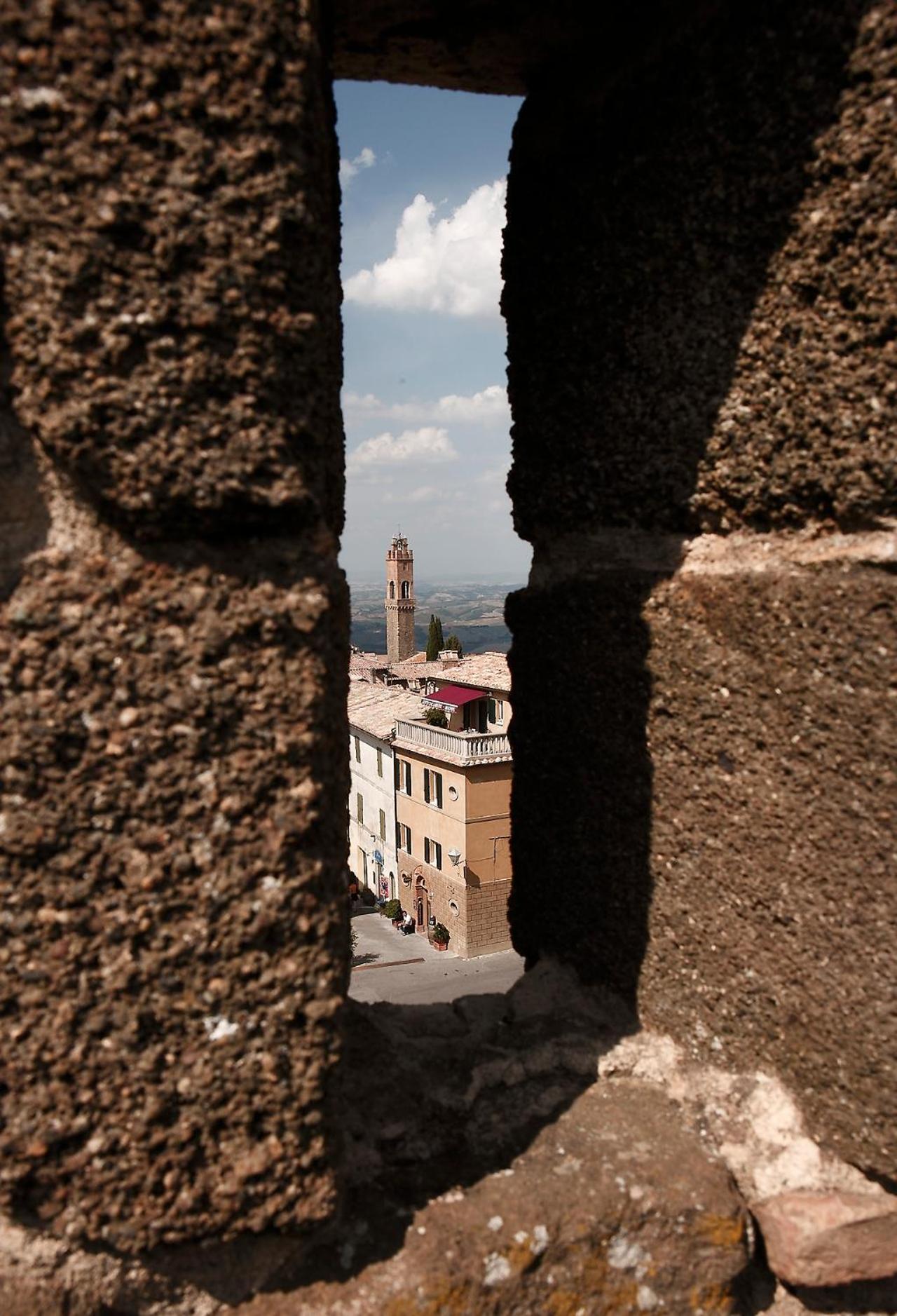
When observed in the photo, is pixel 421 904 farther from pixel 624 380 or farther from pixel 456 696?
pixel 624 380

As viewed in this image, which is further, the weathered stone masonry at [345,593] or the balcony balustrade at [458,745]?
the balcony balustrade at [458,745]

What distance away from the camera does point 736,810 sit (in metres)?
1.64

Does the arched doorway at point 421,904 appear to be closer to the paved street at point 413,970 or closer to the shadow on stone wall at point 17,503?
the paved street at point 413,970

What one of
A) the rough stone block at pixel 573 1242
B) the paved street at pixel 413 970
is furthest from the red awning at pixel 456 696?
the rough stone block at pixel 573 1242

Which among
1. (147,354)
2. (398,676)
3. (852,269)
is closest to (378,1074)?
(147,354)

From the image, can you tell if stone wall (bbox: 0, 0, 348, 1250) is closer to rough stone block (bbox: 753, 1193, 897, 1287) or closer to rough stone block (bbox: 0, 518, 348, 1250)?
rough stone block (bbox: 0, 518, 348, 1250)

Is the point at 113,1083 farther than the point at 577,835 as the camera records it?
No

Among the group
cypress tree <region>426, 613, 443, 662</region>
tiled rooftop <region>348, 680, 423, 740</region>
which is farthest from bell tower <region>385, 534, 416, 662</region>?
tiled rooftop <region>348, 680, 423, 740</region>

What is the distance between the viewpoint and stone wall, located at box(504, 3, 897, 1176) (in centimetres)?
144

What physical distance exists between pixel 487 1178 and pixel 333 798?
0.70 metres

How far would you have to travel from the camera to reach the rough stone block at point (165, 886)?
3.84 ft

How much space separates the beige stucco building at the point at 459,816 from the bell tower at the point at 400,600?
35.5 m

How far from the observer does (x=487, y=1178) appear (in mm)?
1523

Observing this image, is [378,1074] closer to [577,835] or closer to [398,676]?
[577,835]
